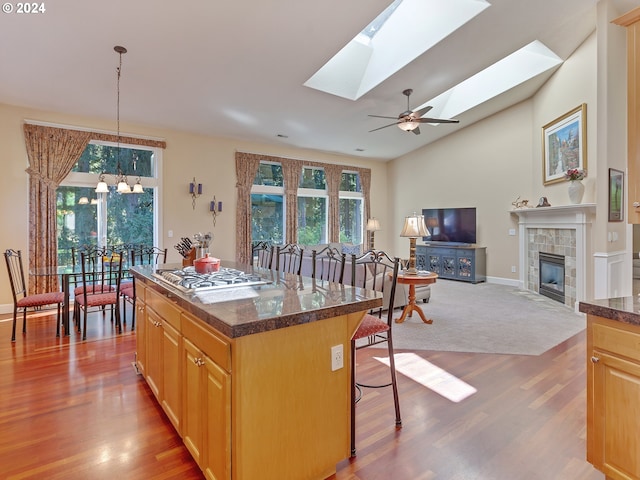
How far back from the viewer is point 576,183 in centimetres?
520

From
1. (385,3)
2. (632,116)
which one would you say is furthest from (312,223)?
(632,116)

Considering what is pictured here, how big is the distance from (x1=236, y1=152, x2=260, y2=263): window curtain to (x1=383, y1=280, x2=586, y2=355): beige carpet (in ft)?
11.1

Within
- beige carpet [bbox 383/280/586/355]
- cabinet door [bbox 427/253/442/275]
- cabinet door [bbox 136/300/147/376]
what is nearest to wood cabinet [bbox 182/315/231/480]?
cabinet door [bbox 136/300/147/376]

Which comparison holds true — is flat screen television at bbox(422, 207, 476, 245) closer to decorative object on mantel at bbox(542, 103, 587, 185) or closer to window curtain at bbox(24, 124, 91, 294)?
decorative object on mantel at bbox(542, 103, 587, 185)

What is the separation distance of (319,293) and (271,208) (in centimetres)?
582

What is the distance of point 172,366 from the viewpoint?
202 cm

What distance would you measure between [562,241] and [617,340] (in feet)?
15.9

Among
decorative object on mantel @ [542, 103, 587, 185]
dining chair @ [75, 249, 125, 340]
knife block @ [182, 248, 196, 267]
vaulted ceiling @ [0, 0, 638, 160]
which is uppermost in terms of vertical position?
vaulted ceiling @ [0, 0, 638, 160]

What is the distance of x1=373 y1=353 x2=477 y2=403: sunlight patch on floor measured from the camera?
265cm

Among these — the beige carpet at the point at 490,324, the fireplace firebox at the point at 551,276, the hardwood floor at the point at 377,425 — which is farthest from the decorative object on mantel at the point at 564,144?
the hardwood floor at the point at 377,425

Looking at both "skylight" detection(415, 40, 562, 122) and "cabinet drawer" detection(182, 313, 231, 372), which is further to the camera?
"skylight" detection(415, 40, 562, 122)

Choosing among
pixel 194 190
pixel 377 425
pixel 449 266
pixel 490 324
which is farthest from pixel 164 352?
pixel 449 266

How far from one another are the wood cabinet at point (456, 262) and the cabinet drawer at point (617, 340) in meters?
6.08

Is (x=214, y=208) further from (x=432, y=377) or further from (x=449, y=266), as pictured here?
(x=449, y=266)
